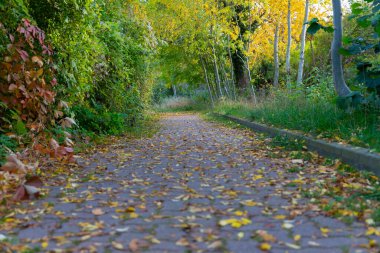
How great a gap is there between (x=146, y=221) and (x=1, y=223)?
120cm

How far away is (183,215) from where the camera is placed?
3629mm

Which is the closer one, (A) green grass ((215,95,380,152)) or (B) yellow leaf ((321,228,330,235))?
(B) yellow leaf ((321,228,330,235))

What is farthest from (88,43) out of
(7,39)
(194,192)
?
(194,192)

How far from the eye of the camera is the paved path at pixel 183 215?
2.93 metres

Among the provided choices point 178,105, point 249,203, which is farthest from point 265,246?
point 178,105

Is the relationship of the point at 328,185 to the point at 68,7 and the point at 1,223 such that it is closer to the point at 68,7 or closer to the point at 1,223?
the point at 1,223

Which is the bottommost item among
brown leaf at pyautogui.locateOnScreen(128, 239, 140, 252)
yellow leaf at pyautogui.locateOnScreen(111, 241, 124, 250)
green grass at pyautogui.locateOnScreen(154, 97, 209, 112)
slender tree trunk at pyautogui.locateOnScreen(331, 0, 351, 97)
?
green grass at pyautogui.locateOnScreen(154, 97, 209, 112)

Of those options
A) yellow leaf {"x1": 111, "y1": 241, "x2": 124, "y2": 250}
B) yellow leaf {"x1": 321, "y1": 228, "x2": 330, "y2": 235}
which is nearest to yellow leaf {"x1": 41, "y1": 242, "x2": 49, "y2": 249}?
yellow leaf {"x1": 111, "y1": 241, "x2": 124, "y2": 250}

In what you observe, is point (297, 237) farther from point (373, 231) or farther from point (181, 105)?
point (181, 105)

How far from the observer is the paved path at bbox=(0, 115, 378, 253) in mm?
2926

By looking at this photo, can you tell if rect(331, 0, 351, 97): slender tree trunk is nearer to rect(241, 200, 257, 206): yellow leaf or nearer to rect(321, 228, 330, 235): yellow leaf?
rect(241, 200, 257, 206): yellow leaf

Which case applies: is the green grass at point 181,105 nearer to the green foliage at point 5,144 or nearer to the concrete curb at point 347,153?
the concrete curb at point 347,153

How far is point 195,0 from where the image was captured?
68.7 ft

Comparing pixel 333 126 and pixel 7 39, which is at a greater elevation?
pixel 7 39
